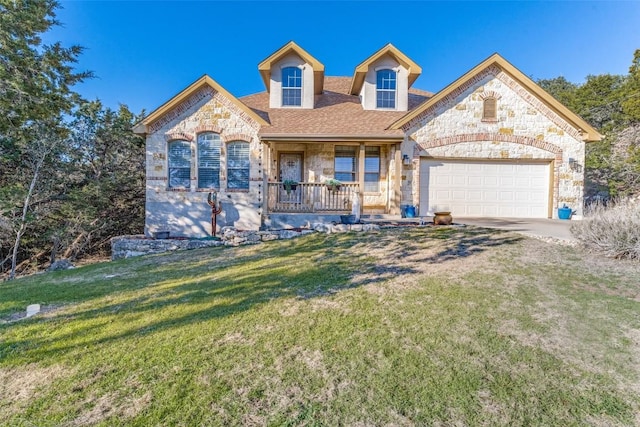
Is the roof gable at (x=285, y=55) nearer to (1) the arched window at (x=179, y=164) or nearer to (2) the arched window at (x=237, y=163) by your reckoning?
(2) the arched window at (x=237, y=163)

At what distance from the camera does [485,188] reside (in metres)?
11.7

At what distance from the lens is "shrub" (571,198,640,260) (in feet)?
19.4

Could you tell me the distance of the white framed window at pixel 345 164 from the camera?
12.4m

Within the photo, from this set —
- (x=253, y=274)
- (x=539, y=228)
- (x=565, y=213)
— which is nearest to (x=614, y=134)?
(x=565, y=213)

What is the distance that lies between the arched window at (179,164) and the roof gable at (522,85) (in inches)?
300

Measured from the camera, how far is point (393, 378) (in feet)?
9.12

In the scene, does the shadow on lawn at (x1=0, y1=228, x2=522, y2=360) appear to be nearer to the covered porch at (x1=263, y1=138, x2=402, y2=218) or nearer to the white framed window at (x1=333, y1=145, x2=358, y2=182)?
the covered porch at (x1=263, y1=138, x2=402, y2=218)

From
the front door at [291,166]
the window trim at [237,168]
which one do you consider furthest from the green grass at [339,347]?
the front door at [291,166]

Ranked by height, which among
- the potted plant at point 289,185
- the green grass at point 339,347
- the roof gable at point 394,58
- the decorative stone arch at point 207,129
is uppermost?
the roof gable at point 394,58

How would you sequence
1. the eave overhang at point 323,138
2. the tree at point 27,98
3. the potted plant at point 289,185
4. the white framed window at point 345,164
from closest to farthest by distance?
the tree at point 27,98, the potted plant at point 289,185, the eave overhang at point 323,138, the white framed window at point 345,164

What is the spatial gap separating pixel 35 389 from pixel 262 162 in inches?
368

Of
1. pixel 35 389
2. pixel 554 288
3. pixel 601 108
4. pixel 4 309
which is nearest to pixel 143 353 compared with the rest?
pixel 35 389

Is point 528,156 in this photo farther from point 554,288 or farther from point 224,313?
point 224,313

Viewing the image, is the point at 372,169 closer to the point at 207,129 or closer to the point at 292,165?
the point at 292,165
